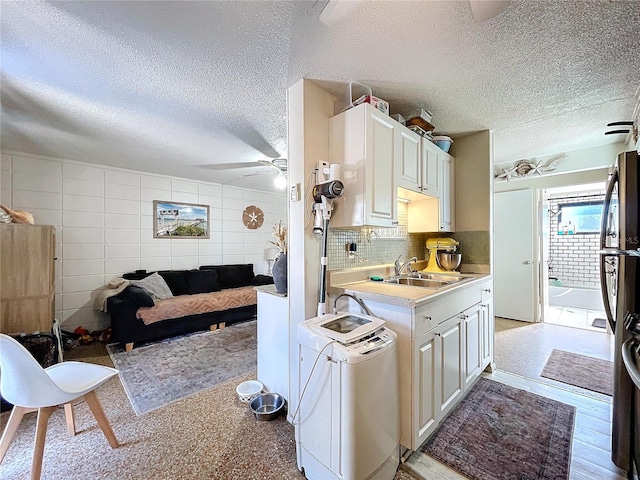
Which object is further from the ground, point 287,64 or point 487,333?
point 287,64

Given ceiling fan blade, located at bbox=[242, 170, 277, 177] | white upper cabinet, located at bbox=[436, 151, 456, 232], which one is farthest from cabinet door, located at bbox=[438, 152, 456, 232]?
ceiling fan blade, located at bbox=[242, 170, 277, 177]

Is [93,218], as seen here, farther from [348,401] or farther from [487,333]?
[487,333]

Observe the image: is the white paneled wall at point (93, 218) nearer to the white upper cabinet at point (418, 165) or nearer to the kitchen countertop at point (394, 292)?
the kitchen countertop at point (394, 292)

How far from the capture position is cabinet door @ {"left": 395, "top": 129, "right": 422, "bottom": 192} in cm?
195

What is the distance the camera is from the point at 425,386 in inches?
60.2

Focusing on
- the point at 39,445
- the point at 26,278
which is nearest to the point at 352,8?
the point at 39,445

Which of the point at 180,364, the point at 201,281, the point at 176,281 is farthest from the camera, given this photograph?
the point at 201,281

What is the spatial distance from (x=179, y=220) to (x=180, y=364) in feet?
8.35

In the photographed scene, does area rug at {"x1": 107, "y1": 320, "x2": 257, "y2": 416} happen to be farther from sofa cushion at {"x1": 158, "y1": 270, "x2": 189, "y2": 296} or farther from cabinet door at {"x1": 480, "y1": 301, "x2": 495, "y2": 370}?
cabinet door at {"x1": 480, "y1": 301, "x2": 495, "y2": 370}

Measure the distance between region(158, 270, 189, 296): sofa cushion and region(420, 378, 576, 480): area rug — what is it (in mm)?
3797

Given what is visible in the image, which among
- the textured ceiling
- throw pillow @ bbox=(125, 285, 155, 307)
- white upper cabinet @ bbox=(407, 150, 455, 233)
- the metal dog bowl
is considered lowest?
the metal dog bowl

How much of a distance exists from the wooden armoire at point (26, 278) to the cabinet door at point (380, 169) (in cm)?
294

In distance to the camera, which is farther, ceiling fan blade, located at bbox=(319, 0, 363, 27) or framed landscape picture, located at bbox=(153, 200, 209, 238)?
framed landscape picture, located at bbox=(153, 200, 209, 238)

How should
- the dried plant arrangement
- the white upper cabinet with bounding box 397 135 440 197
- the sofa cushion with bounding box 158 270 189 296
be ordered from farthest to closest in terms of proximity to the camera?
the sofa cushion with bounding box 158 270 189 296
the dried plant arrangement
the white upper cabinet with bounding box 397 135 440 197
